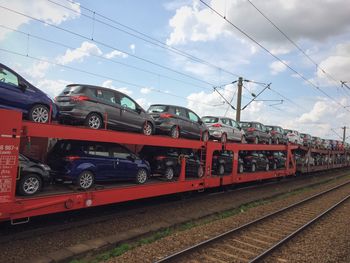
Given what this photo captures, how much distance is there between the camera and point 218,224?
10336 mm

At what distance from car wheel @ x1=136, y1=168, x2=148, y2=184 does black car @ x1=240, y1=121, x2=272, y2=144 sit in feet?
34.2

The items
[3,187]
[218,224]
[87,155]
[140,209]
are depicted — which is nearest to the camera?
[3,187]

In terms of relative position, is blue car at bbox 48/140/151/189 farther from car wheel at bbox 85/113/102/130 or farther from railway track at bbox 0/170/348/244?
railway track at bbox 0/170/348/244

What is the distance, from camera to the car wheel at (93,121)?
9305 mm

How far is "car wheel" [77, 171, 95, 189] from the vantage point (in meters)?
8.73

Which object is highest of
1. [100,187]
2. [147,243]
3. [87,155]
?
[87,155]

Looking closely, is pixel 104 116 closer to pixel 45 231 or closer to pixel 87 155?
pixel 87 155

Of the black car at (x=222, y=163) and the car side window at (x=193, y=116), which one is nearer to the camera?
the car side window at (x=193, y=116)

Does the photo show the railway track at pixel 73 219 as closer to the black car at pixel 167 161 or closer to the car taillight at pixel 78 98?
the black car at pixel 167 161

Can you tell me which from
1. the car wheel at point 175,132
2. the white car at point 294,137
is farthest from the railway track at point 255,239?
the white car at point 294,137

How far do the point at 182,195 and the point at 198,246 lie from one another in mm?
6055

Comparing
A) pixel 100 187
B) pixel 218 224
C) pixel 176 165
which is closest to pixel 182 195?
pixel 176 165

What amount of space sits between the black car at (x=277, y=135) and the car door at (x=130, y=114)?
13.4m

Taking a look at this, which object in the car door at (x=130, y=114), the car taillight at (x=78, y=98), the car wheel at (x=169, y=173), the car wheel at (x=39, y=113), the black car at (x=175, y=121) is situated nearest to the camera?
the car wheel at (x=39, y=113)
